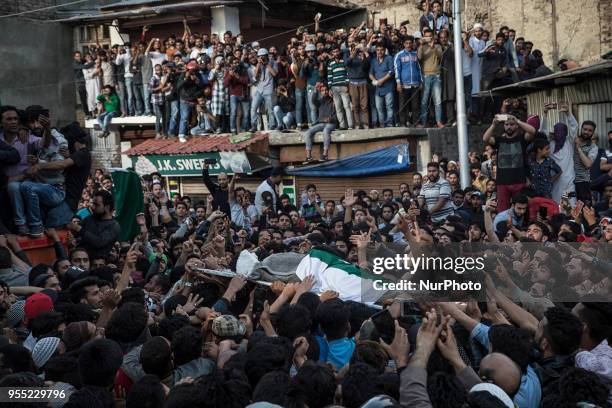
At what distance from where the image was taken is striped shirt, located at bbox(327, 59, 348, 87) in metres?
16.7

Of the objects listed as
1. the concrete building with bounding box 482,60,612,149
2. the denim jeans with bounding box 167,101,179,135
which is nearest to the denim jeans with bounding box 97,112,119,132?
the denim jeans with bounding box 167,101,179,135

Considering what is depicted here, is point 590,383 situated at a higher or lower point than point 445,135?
lower

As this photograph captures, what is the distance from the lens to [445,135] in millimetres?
16672

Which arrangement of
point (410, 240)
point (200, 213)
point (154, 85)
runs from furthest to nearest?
1. point (154, 85)
2. point (200, 213)
3. point (410, 240)

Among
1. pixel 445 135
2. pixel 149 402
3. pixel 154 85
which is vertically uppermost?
pixel 154 85

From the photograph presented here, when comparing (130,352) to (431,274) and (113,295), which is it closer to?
(113,295)

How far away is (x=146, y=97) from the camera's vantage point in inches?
817

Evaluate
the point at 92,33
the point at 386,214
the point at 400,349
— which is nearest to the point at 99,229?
the point at 386,214

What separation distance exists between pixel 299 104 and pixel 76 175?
344 inches

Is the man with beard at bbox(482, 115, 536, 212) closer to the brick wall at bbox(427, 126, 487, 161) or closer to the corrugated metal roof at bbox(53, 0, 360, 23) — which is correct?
the brick wall at bbox(427, 126, 487, 161)

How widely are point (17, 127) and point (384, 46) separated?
874cm

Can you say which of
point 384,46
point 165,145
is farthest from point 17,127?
point 165,145

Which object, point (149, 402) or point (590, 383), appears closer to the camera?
point (590, 383)

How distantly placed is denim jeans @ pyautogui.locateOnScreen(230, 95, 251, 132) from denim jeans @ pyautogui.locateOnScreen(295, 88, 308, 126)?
1254 millimetres
